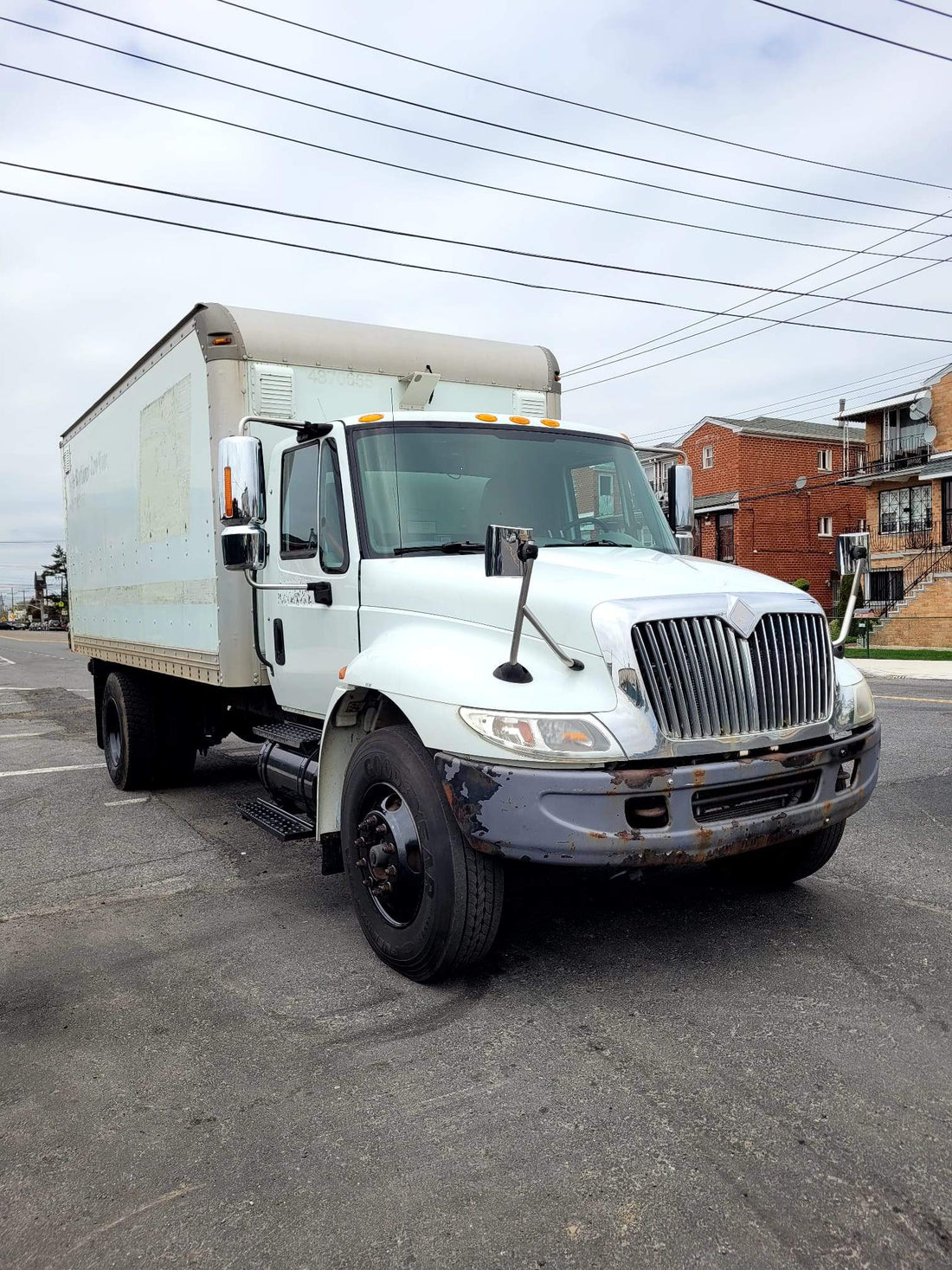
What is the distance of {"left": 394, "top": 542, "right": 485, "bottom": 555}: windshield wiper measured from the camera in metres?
4.71

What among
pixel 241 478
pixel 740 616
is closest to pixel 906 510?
pixel 241 478

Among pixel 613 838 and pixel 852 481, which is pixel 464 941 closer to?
pixel 613 838

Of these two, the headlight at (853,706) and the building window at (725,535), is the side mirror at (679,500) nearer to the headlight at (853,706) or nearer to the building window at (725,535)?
the headlight at (853,706)

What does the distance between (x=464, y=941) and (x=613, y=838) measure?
75 centimetres

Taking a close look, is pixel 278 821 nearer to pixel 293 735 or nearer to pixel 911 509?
pixel 293 735

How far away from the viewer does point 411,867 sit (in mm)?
4047

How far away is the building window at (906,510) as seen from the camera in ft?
120

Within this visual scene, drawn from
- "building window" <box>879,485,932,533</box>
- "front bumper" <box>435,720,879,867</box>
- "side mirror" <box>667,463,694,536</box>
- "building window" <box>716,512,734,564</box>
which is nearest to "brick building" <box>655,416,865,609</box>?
"building window" <box>716,512,734,564</box>

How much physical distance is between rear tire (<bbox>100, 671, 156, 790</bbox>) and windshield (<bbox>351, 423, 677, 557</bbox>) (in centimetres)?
434

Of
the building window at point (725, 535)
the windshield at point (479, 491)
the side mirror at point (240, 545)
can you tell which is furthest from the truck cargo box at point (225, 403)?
the building window at point (725, 535)

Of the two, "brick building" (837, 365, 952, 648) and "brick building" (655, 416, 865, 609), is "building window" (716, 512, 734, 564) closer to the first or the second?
"brick building" (655, 416, 865, 609)

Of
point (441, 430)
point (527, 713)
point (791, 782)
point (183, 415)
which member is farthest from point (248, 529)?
point (791, 782)

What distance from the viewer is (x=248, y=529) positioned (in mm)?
5258

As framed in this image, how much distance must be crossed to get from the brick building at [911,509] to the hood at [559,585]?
30143mm
